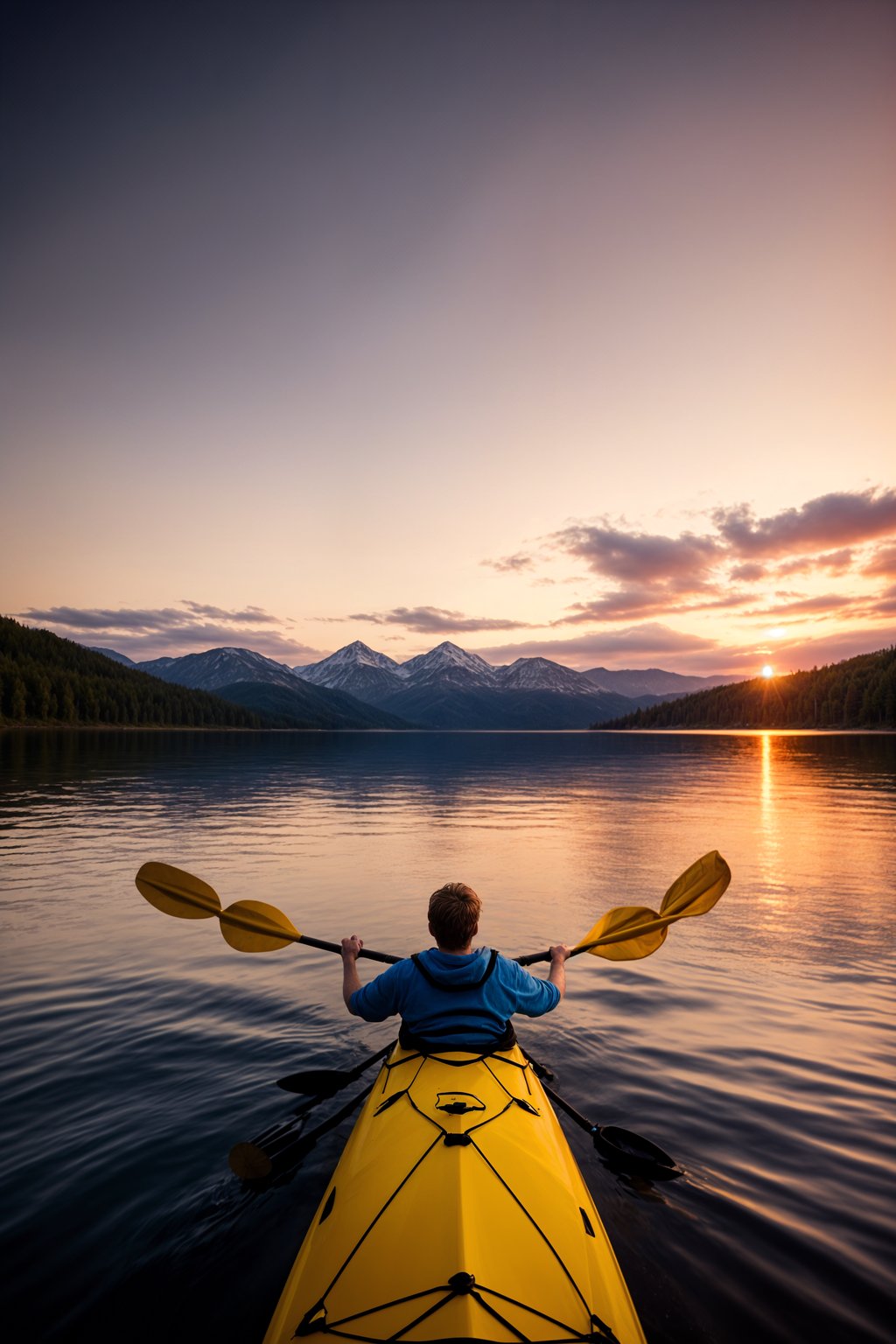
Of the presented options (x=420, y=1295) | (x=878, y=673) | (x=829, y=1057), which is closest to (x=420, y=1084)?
(x=420, y=1295)

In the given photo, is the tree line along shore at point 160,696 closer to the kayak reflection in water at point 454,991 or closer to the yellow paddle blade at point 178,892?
the yellow paddle blade at point 178,892

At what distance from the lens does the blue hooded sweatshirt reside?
222 inches

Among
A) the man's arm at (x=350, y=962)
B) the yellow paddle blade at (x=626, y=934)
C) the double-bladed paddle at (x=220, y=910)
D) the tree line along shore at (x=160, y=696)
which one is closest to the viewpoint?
the man's arm at (x=350, y=962)

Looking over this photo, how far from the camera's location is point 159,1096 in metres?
7.67

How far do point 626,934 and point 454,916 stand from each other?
11.3 feet

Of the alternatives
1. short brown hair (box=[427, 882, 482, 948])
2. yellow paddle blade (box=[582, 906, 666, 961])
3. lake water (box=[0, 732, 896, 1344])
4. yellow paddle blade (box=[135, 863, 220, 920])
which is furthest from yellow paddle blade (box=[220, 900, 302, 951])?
yellow paddle blade (box=[582, 906, 666, 961])

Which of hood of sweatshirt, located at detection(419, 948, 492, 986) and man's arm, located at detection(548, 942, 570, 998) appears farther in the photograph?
man's arm, located at detection(548, 942, 570, 998)

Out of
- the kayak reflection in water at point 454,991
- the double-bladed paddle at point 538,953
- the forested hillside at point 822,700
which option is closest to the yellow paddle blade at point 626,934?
the double-bladed paddle at point 538,953

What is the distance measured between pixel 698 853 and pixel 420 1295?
22433mm

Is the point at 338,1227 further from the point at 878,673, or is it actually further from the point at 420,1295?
the point at 878,673

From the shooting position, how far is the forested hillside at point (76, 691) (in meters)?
124

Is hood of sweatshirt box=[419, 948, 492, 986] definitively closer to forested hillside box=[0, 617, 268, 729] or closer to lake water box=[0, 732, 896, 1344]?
lake water box=[0, 732, 896, 1344]

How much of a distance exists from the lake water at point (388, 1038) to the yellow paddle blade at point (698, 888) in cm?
211

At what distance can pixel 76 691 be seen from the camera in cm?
13912
